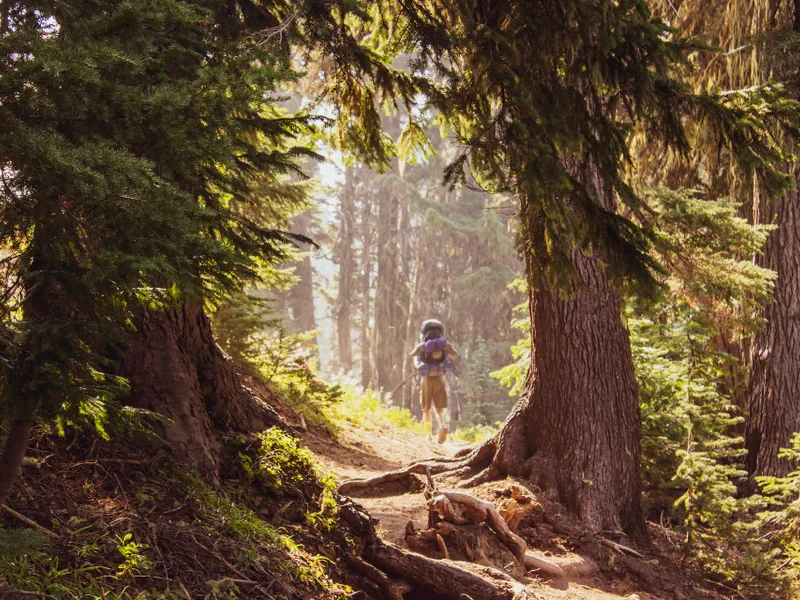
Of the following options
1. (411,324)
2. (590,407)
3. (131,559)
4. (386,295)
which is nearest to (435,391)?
(590,407)

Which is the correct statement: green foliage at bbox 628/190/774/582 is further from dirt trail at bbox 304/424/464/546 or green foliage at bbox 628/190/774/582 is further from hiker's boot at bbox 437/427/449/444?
hiker's boot at bbox 437/427/449/444

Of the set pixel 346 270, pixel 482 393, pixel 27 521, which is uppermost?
pixel 346 270

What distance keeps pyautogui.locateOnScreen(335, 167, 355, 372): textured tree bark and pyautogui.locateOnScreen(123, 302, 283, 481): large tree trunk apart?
23.9 metres

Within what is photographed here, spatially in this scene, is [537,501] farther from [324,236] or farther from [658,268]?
[324,236]

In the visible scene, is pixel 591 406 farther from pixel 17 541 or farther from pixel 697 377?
pixel 17 541

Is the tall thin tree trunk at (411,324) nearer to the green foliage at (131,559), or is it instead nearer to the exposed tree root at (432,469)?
the exposed tree root at (432,469)

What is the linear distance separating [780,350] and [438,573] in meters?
5.46

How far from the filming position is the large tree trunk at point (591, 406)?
20.6 feet

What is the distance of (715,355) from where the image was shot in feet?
23.5

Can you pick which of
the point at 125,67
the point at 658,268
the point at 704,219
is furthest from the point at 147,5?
the point at 704,219

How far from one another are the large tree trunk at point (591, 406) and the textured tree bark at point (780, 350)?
232 cm

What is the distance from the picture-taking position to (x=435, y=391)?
14.0m

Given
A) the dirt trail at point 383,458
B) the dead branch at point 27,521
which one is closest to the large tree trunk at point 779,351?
the dirt trail at point 383,458

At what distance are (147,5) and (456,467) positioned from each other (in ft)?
18.6
